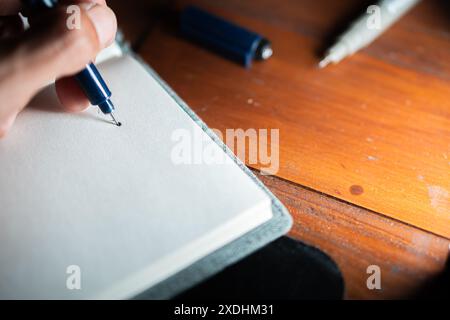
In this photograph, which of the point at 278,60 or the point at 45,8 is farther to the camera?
the point at 278,60

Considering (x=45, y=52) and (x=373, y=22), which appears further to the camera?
(x=373, y=22)

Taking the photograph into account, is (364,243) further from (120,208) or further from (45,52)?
(45,52)

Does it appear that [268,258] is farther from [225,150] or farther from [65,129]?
[65,129]

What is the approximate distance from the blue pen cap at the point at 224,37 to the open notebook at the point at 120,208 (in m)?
0.16

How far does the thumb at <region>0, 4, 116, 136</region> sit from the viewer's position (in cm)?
44

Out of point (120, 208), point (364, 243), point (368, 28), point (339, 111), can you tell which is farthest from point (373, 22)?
point (120, 208)

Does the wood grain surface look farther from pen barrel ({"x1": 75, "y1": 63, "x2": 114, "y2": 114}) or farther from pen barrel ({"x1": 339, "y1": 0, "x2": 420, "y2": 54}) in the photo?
pen barrel ({"x1": 75, "y1": 63, "x2": 114, "y2": 114})

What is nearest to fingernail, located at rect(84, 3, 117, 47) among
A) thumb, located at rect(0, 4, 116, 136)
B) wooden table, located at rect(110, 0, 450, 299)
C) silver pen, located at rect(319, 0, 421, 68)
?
thumb, located at rect(0, 4, 116, 136)

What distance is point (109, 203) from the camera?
495mm

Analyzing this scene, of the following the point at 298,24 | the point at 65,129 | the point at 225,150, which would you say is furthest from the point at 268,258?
the point at 298,24

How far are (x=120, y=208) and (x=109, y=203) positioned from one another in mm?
14

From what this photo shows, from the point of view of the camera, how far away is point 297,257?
0.51 metres

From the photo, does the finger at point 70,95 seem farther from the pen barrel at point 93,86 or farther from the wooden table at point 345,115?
the wooden table at point 345,115

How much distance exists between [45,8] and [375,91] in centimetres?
44
